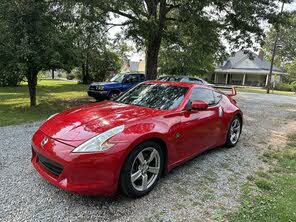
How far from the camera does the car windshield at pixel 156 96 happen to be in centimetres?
381

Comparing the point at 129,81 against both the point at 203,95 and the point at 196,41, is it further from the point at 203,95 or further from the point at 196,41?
the point at 203,95

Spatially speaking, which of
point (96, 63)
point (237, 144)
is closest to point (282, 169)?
point (237, 144)

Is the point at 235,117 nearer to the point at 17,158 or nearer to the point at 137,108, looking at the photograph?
the point at 137,108

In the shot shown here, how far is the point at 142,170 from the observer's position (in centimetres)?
304

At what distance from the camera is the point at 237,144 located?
18.2ft

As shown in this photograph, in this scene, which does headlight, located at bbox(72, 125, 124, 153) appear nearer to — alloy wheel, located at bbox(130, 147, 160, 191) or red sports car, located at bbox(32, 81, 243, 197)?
red sports car, located at bbox(32, 81, 243, 197)

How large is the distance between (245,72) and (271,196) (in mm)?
39891

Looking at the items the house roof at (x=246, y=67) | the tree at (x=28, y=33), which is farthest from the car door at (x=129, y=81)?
the house roof at (x=246, y=67)

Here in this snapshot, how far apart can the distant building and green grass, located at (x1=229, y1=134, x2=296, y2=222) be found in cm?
3863

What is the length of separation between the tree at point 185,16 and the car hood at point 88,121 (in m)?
6.95

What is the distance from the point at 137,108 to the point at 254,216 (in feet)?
6.88

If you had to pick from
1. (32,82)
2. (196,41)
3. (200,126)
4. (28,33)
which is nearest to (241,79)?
(196,41)

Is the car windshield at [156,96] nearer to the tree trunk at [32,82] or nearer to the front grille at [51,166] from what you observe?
the front grille at [51,166]

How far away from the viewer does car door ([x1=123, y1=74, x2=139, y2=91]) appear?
12.5 meters
